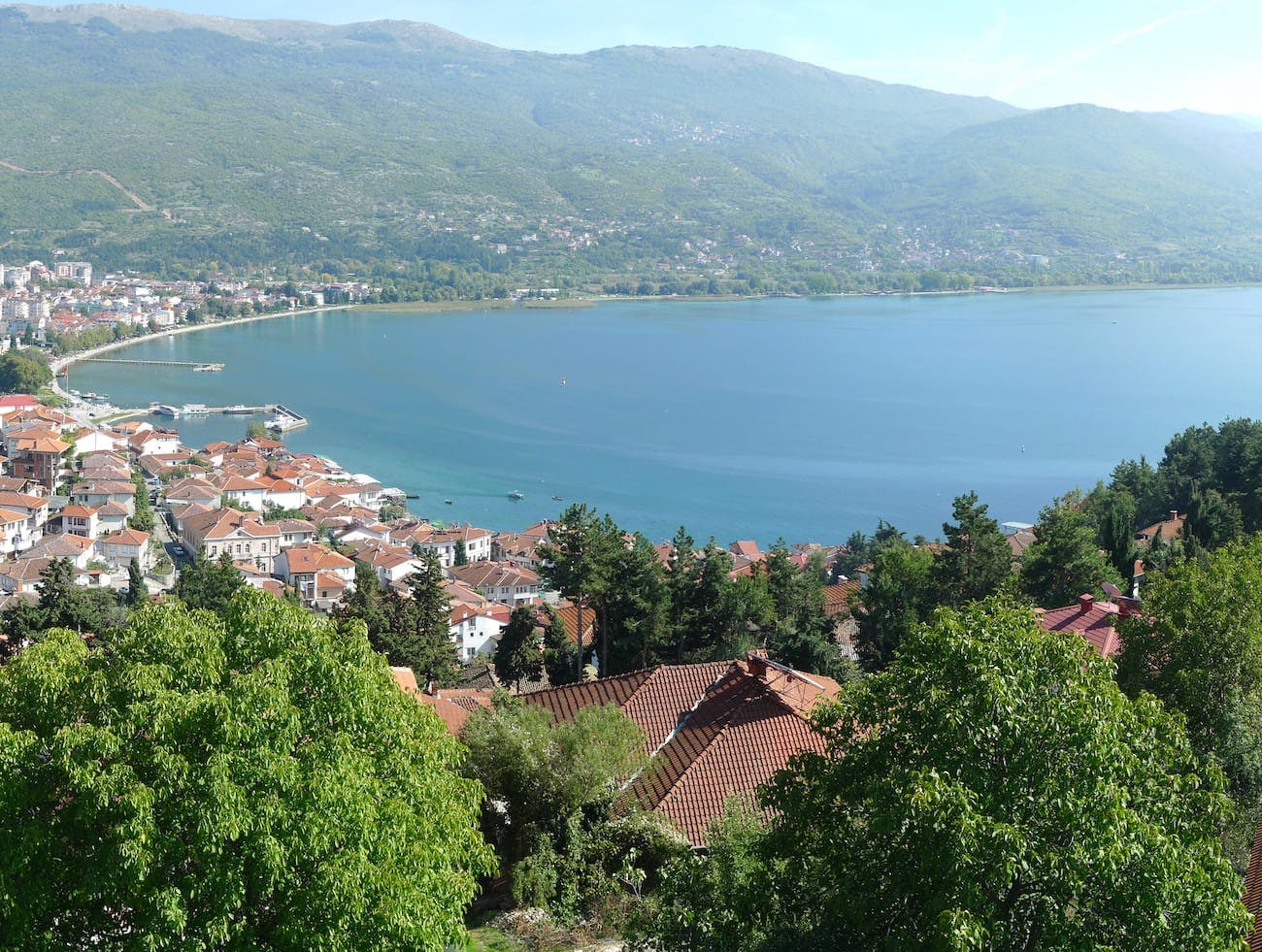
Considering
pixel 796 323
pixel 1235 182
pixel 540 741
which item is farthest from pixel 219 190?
pixel 1235 182

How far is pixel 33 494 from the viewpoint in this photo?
2914cm

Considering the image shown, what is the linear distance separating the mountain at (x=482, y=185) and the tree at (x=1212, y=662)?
110910 millimetres

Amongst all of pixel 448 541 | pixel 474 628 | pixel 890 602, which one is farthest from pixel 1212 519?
pixel 448 541

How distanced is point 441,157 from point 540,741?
156962 millimetres

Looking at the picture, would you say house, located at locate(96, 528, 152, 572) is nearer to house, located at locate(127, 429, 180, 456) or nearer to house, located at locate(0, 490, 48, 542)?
house, located at locate(0, 490, 48, 542)

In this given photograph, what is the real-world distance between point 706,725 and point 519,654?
Result: 6.46 m

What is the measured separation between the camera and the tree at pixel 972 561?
13.0 meters

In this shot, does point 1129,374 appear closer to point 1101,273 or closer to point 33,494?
point 33,494

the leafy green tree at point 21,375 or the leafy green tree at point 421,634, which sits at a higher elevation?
the leafy green tree at point 421,634

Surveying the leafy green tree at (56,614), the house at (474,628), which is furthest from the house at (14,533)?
the leafy green tree at (56,614)

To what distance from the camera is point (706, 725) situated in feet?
27.8

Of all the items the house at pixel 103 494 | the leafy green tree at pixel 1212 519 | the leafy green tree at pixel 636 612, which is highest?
the leafy green tree at pixel 1212 519

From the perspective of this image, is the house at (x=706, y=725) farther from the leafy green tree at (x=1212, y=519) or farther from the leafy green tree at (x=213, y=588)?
the leafy green tree at (x=1212, y=519)

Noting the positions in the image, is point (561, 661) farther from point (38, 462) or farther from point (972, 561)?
point (38, 462)
